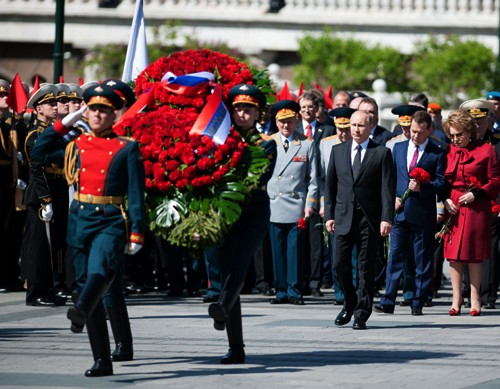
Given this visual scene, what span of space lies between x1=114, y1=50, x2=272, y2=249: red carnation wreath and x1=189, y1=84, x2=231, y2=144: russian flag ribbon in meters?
0.06

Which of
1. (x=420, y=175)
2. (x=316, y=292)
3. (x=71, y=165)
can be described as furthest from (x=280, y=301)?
(x=71, y=165)

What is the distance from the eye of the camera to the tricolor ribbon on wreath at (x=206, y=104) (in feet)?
39.8

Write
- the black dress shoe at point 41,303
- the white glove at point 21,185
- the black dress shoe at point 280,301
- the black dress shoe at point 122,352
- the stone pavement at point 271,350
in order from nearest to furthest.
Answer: the stone pavement at point 271,350
the black dress shoe at point 122,352
the black dress shoe at point 41,303
the black dress shoe at point 280,301
the white glove at point 21,185

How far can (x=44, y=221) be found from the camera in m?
16.5

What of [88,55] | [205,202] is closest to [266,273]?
[205,202]

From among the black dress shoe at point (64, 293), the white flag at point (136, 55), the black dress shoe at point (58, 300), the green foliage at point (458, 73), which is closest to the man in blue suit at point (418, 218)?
the white flag at point (136, 55)

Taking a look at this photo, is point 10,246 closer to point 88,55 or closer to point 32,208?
point 32,208

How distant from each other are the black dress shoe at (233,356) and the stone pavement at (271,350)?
81 millimetres

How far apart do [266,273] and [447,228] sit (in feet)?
10.2

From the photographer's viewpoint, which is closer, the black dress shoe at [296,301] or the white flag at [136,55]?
the black dress shoe at [296,301]

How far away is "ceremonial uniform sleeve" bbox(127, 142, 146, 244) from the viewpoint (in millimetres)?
11594

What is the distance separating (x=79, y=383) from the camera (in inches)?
441

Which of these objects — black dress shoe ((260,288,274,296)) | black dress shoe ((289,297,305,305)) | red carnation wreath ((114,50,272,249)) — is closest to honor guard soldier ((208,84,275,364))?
red carnation wreath ((114,50,272,249))

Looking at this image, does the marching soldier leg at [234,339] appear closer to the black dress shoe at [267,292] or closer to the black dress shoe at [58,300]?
the black dress shoe at [58,300]
